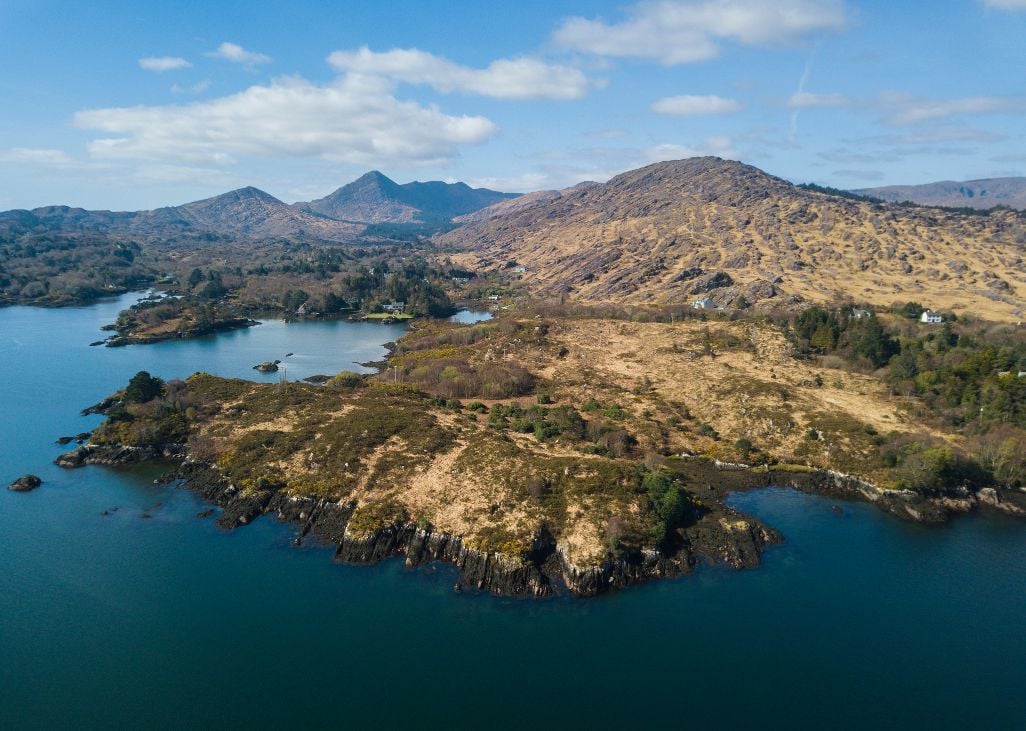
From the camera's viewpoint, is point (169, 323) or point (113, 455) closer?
point (113, 455)

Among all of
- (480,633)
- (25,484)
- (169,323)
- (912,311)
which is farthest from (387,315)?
(480,633)

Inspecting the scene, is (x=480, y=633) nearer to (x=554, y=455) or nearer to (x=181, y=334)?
(x=554, y=455)

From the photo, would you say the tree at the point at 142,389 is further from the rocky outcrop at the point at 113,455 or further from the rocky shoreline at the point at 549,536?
the rocky shoreline at the point at 549,536

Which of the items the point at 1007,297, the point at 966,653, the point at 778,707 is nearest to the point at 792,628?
the point at 778,707

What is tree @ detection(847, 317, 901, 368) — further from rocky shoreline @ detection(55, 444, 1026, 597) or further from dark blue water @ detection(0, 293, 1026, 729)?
dark blue water @ detection(0, 293, 1026, 729)

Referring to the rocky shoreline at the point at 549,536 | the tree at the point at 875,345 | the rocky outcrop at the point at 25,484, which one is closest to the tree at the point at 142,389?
the rocky shoreline at the point at 549,536

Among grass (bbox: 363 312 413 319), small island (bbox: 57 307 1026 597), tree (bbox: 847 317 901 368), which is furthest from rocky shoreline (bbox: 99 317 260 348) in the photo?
tree (bbox: 847 317 901 368)

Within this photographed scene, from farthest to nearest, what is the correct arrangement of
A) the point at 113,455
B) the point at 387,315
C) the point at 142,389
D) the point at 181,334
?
the point at 387,315 < the point at 181,334 < the point at 142,389 < the point at 113,455
